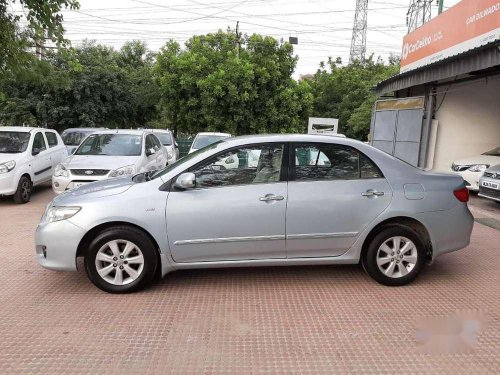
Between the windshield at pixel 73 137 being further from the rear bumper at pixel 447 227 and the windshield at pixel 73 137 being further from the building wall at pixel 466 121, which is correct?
→ the rear bumper at pixel 447 227

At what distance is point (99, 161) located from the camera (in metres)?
8.38

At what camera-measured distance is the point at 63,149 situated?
11211mm

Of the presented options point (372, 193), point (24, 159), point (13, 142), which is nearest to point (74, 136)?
point (13, 142)

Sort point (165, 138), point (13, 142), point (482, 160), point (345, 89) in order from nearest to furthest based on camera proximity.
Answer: point (13, 142) < point (482, 160) < point (165, 138) < point (345, 89)

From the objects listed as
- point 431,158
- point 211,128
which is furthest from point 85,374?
point 211,128

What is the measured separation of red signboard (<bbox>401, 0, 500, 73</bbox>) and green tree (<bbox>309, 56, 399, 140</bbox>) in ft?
58.5

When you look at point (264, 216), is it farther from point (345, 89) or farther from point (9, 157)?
point (345, 89)

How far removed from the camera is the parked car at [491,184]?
831 centimetres

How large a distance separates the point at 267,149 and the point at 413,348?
7.38 ft

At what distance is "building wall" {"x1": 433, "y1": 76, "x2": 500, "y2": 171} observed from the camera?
1395cm

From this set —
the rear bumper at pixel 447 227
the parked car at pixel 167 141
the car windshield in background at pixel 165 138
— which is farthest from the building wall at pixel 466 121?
the rear bumper at pixel 447 227

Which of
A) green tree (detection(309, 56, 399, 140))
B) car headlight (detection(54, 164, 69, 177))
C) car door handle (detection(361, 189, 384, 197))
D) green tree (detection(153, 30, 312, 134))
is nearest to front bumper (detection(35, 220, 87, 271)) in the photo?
car door handle (detection(361, 189, 384, 197))

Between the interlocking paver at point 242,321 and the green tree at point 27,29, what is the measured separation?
6302 millimetres

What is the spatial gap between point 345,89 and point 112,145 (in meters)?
32.6
